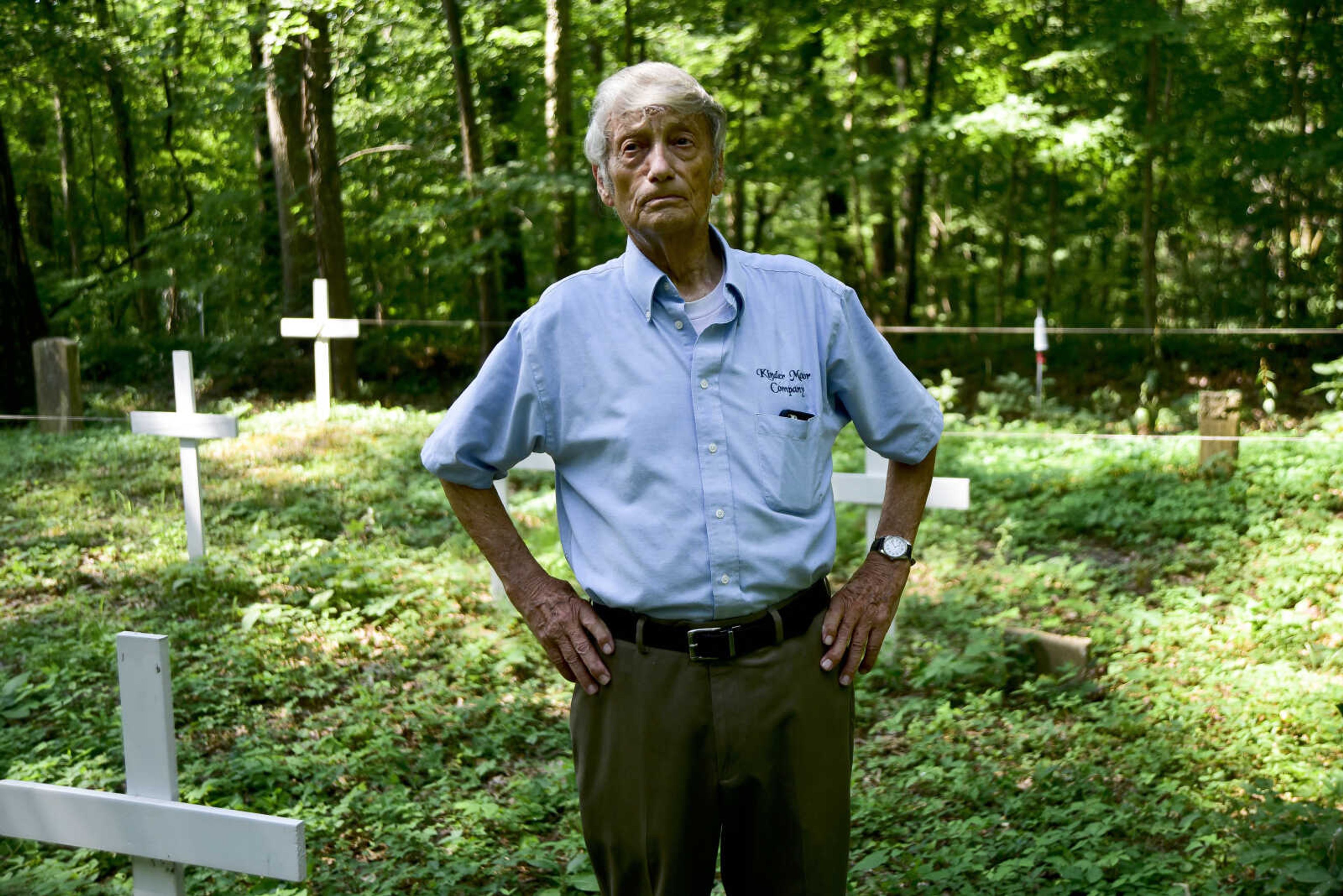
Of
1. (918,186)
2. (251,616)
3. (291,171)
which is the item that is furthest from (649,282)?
(918,186)

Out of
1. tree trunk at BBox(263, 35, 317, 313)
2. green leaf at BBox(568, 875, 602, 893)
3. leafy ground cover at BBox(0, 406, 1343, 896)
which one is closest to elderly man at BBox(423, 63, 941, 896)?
green leaf at BBox(568, 875, 602, 893)

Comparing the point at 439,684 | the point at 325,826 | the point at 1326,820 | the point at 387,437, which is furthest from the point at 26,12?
the point at 1326,820

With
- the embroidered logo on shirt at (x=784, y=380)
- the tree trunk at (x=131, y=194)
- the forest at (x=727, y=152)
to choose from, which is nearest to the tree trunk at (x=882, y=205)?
the forest at (x=727, y=152)

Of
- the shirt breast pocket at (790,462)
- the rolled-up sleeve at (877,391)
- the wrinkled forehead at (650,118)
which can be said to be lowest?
the shirt breast pocket at (790,462)

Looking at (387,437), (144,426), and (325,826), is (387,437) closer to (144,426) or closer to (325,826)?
(144,426)

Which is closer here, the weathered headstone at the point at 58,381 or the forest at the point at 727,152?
the weathered headstone at the point at 58,381

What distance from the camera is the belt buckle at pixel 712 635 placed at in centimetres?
206

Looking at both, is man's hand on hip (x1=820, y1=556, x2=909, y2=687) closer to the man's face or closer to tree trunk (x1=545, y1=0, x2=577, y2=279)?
the man's face

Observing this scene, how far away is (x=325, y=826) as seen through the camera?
158 inches

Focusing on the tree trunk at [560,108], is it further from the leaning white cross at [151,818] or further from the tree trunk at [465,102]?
the leaning white cross at [151,818]

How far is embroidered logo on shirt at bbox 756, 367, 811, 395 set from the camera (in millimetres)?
→ 2135

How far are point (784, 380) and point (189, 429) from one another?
18.6 feet

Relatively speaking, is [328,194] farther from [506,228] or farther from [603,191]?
[603,191]

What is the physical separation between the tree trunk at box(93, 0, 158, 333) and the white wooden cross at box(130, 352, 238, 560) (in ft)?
32.3
